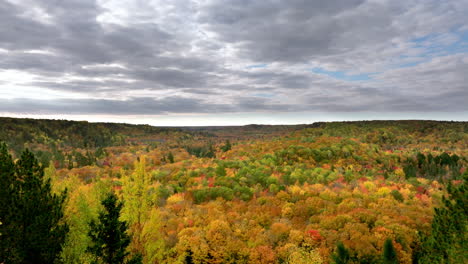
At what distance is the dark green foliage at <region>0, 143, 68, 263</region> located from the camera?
780 inches

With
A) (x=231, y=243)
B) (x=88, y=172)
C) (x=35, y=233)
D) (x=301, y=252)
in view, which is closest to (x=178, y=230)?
(x=231, y=243)

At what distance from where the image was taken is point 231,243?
1329 inches

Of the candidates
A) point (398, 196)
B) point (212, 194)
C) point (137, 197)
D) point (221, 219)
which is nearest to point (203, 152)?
point (212, 194)

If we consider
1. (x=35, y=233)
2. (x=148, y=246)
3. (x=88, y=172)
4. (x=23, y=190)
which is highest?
(x=23, y=190)

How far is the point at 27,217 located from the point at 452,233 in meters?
32.7

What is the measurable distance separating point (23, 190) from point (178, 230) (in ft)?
65.2

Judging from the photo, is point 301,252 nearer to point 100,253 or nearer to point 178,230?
point 178,230

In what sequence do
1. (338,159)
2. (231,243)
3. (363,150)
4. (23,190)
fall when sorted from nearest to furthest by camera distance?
(23,190) → (231,243) → (338,159) → (363,150)

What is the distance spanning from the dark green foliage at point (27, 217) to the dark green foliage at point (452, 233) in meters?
28.6

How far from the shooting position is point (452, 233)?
2272 centimetres

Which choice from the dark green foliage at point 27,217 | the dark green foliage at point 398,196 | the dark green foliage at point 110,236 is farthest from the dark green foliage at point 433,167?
the dark green foliage at point 27,217

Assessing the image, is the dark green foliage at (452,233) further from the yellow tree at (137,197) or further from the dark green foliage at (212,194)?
the dark green foliage at (212,194)

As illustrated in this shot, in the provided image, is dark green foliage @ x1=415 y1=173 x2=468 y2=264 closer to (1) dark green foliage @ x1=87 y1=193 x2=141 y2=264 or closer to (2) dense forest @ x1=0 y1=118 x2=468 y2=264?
(2) dense forest @ x1=0 y1=118 x2=468 y2=264

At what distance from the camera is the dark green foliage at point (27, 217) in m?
19.8
